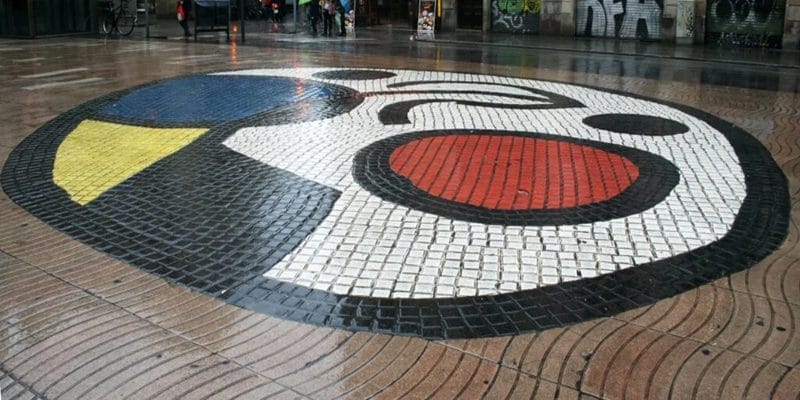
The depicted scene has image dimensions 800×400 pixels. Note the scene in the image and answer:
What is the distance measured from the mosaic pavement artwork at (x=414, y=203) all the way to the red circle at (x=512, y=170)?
0.03 metres

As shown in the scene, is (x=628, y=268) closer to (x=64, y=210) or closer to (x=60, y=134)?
(x=64, y=210)

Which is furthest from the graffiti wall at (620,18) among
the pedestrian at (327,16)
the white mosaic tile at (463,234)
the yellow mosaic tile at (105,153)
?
the yellow mosaic tile at (105,153)

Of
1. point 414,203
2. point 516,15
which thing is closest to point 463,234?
point 414,203

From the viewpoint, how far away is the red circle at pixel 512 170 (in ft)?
21.7

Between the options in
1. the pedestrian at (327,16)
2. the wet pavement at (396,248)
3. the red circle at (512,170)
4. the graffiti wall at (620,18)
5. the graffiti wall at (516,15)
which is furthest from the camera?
the graffiti wall at (516,15)

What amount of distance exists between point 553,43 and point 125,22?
14.2 m

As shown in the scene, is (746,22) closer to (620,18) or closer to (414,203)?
(620,18)

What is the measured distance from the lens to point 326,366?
3.81m

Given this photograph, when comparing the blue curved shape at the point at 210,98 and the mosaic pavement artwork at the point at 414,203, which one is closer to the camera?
the mosaic pavement artwork at the point at 414,203

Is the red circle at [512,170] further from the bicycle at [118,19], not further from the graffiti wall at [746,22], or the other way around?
the bicycle at [118,19]

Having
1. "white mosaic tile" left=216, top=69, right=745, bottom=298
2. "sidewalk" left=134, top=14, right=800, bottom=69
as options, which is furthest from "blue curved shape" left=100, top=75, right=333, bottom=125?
"sidewalk" left=134, top=14, right=800, bottom=69

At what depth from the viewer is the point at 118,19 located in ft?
81.1

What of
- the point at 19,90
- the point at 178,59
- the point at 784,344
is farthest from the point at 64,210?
the point at 178,59

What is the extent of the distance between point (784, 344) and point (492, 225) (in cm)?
235
